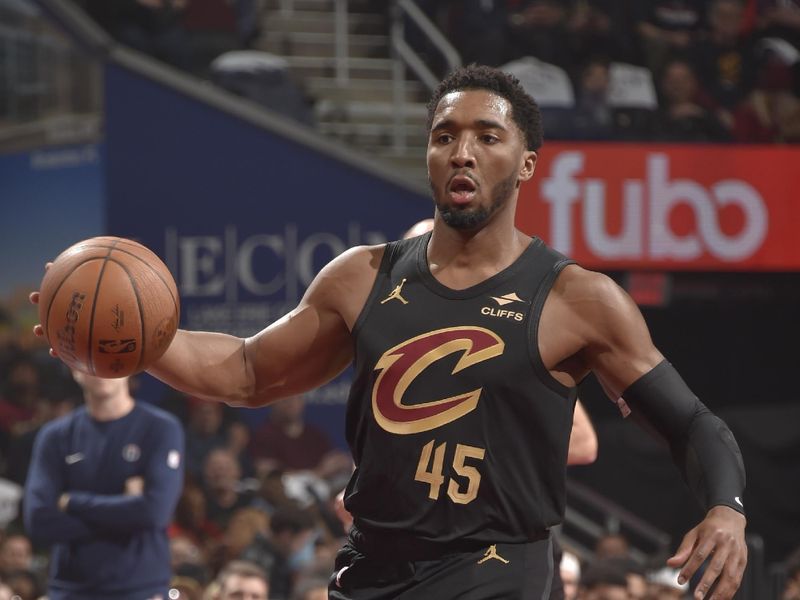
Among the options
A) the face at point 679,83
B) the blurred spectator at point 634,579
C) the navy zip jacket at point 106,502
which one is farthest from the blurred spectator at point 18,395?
the face at point 679,83

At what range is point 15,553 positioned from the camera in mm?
8117

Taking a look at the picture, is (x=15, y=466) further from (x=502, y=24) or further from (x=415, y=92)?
(x=502, y=24)

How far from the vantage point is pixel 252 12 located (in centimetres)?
1040

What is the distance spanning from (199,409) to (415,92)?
3.54m

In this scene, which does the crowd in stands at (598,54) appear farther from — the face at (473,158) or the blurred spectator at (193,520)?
the face at (473,158)

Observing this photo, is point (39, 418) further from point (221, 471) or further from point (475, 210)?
point (475, 210)

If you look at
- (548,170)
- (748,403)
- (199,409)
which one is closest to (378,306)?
(199,409)

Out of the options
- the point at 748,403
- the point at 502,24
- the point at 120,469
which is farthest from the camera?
the point at 748,403

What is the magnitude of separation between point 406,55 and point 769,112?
122 inches

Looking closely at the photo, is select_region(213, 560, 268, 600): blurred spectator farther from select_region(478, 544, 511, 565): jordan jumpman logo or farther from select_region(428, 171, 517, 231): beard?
select_region(428, 171, 517, 231): beard

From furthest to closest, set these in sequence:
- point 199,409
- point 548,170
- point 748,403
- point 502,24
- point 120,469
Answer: point 748,403 → point 502,24 → point 548,170 → point 199,409 → point 120,469

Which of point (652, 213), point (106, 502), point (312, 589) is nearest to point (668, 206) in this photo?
point (652, 213)

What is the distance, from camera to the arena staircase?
35.2 feet

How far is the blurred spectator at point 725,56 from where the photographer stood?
37.1 ft
